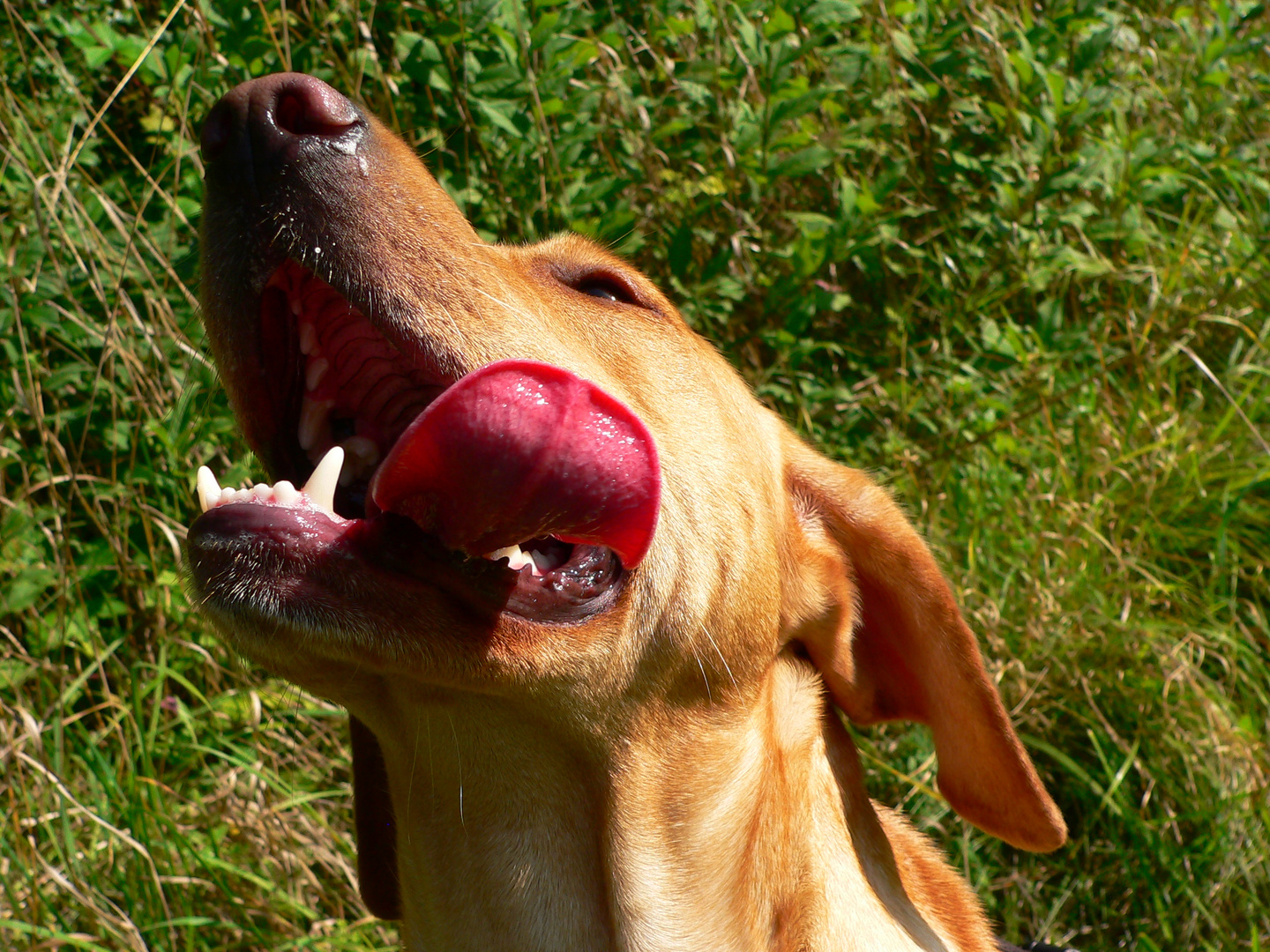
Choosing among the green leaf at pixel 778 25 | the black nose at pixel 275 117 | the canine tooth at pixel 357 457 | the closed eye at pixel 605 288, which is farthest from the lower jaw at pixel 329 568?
the green leaf at pixel 778 25

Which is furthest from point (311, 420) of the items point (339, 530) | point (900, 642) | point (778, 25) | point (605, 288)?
point (778, 25)

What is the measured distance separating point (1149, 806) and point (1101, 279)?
6.55ft

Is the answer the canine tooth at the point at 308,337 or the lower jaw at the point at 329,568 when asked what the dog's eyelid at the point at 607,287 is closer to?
the canine tooth at the point at 308,337

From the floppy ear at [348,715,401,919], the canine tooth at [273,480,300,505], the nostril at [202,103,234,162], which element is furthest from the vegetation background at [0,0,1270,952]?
the canine tooth at [273,480,300,505]

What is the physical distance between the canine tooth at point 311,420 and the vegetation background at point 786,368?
0.94m

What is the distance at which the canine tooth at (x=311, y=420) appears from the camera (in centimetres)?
216

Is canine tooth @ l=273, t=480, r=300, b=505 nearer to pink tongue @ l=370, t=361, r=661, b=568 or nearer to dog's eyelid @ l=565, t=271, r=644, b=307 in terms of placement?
pink tongue @ l=370, t=361, r=661, b=568

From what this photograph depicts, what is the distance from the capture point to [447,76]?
12.0 feet

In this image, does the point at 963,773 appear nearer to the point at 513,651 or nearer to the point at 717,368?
the point at 717,368

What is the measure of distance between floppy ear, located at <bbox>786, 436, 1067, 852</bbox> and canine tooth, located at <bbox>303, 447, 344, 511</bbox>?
3.10ft

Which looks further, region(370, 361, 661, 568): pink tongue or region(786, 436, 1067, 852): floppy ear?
region(786, 436, 1067, 852): floppy ear

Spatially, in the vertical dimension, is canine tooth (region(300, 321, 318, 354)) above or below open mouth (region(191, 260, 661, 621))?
above

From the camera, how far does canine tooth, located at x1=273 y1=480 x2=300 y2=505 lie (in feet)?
5.95

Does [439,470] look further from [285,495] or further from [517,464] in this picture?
[285,495]
